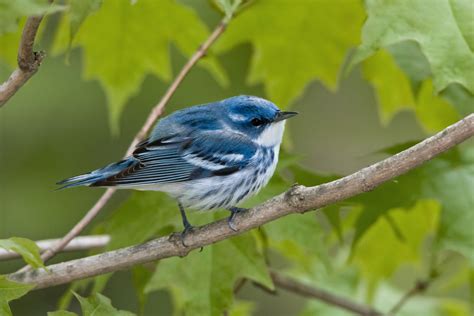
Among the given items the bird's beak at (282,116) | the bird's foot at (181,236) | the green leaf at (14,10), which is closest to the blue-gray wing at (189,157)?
the bird's beak at (282,116)

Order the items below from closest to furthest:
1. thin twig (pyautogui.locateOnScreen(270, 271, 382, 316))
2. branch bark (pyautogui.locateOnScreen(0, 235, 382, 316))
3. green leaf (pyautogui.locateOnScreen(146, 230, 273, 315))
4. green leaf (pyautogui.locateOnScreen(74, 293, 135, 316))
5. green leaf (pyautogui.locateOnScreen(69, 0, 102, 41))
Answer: green leaf (pyautogui.locateOnScreen(69, 0, 102, 41)) < green leaf (pyautogui.locateOnScreen(74, 293, 135, 316)) < green leaf (pyautogui.locateOnScreen(146, 230, 273, 315)) < branch bark (pyautogui.locateOnScreen(0, 235, 382, 316)) < thin twig (pyautogui.locateOnScreen(270, 271, 382, 316))

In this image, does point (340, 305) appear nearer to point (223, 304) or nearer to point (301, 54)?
point (223, 304)

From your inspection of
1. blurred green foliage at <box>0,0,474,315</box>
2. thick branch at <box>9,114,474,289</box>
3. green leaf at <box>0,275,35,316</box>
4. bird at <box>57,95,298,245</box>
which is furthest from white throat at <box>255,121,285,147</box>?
green leaf at <box>0,275,35,316</box>

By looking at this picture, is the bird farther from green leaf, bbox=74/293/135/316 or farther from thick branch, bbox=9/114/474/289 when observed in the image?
green leaf, bbox=74/293/135/316

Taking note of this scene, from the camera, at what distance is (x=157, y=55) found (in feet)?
8.43

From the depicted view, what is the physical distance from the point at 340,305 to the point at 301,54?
0.79 metres

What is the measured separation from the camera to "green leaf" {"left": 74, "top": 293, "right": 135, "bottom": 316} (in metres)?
1.71

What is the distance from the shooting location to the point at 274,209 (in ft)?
5.76

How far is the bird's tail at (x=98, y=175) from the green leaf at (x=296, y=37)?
0.57 m

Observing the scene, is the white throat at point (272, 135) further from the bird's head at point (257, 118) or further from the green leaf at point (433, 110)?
the green leaf at point (433, 110)

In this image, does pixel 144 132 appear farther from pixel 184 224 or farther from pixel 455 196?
pixel 455 196

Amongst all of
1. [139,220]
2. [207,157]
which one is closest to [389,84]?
[207,157]

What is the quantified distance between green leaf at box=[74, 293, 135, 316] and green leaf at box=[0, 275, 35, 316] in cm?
13

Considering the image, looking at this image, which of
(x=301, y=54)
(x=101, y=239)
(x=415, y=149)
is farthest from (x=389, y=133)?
(x=415, y=149)
